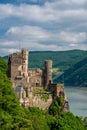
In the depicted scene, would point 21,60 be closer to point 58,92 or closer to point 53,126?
point 58,92

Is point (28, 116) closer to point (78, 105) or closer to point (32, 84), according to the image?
point (32, 84)

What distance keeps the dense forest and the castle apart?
0.96 metres

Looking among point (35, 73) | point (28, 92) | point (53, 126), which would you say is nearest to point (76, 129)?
point (53, 126)

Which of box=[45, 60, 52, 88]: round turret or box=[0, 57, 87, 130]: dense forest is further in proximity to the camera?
box=[45, 60, 52, 88]: round turret

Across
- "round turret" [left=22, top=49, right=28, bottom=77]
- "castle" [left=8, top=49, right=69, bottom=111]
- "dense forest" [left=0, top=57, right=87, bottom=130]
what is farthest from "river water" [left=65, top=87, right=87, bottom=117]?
"dense forest" [left=0, top=57, right=87, bottom=130]

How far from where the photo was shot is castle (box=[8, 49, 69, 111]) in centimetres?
4639

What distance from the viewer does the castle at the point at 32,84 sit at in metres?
46.4

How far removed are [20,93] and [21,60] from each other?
8.51 metres

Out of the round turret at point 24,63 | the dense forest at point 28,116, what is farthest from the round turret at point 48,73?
the dense forest at point 28,116

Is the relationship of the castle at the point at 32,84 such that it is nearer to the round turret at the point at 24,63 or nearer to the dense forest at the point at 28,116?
the round turret at the point at 24,63

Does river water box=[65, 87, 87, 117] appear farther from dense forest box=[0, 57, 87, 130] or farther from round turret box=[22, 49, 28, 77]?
dense forest box=[0, 57, 87, 130]

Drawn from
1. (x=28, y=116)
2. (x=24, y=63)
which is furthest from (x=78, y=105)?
(x=28, y=116)

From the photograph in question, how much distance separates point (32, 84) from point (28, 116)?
37.3 feet

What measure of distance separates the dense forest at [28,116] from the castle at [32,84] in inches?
37.8
